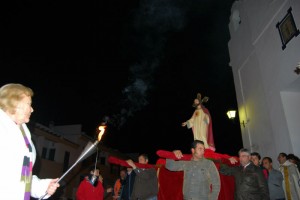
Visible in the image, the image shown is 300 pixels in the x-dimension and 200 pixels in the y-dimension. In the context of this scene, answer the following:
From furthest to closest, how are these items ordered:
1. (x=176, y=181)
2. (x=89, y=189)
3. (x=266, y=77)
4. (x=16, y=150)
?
(x=266, y=77) → (x=89, y=189) → (x=176, y=181) → (x=16, y=150)

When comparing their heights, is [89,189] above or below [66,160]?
below

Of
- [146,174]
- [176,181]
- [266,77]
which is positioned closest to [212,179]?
[176,181]

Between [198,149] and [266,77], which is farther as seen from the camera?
[266,77]

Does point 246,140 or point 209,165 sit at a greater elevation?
point 246,140

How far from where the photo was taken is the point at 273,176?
719cm

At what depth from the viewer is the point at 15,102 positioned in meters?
2.56

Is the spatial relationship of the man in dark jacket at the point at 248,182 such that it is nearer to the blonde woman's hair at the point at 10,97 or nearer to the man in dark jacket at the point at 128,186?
the man in dark jacket at the point at 128,186

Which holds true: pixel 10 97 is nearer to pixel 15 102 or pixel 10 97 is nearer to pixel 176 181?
pixel 15 102

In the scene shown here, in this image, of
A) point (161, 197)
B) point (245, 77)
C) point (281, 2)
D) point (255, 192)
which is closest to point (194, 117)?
point (161, 197)

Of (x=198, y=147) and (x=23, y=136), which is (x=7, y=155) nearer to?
(x=23, y=136)

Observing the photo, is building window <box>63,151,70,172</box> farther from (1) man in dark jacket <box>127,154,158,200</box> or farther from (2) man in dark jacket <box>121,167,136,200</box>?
Result: (1) man in dark jacket <box>127,154,158,200</box>

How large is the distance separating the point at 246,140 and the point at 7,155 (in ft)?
44.9

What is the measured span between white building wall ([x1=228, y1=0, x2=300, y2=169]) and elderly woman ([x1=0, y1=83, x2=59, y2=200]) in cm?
992

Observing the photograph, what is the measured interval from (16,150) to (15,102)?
49cm
